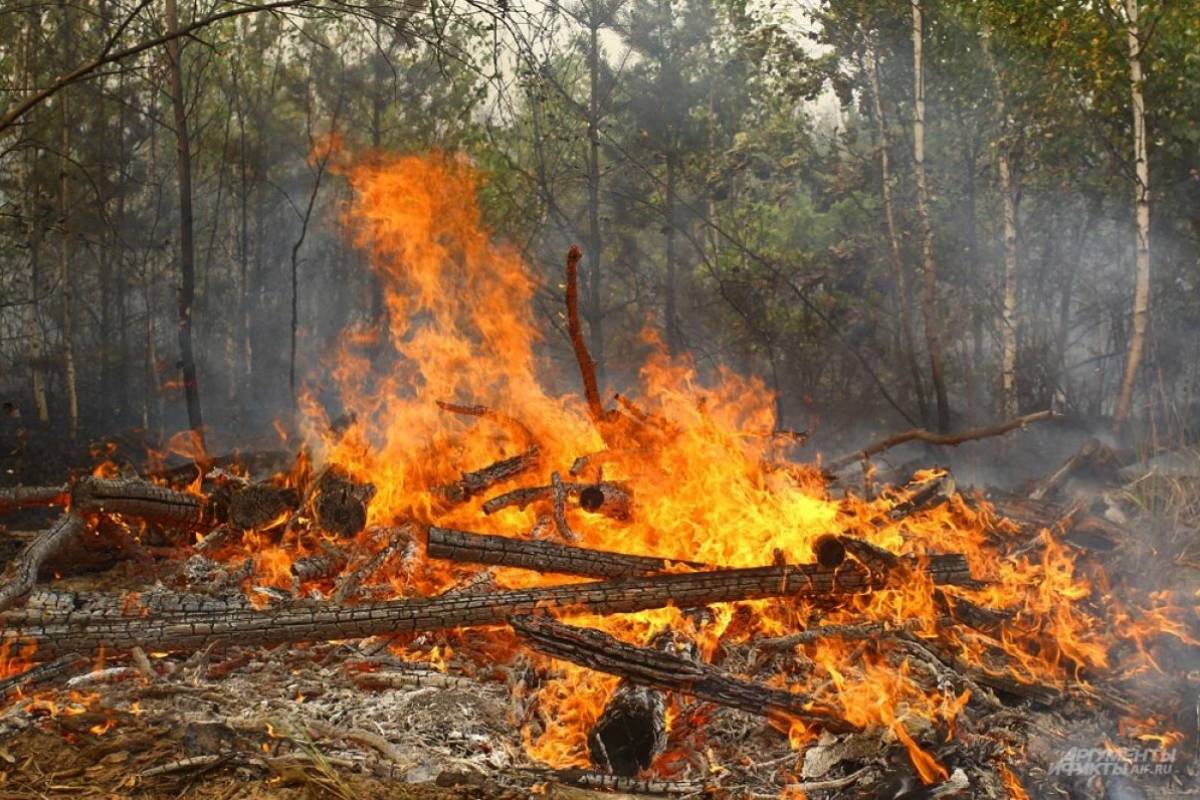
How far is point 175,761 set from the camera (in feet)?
13.1

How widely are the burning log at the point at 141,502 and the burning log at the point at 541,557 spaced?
9.80 ft

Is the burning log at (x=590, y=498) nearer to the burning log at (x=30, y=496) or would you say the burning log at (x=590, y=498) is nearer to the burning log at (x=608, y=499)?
the burning log at (x=608, y=499)

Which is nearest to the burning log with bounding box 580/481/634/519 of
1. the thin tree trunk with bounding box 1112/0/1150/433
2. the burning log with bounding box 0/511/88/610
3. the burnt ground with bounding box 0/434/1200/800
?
the burnt ground with bounding box 0/434/1200/800

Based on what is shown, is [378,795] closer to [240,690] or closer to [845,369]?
[240,690]

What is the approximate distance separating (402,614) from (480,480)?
2.39 metres

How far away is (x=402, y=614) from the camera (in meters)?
5.23

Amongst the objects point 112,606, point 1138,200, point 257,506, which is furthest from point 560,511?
point 1138,200

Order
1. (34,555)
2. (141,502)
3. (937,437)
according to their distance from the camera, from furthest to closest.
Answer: (937,437) → (141,502) → (34,555)

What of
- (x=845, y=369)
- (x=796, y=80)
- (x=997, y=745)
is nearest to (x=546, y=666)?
(x=997, y=745)

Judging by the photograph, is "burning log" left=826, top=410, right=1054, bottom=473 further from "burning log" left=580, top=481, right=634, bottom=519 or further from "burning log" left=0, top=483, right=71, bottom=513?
"burning log" left=0, top=483, right=71, bottom=513

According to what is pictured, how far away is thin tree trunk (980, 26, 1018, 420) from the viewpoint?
15.7m

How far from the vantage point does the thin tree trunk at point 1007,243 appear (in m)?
15.7

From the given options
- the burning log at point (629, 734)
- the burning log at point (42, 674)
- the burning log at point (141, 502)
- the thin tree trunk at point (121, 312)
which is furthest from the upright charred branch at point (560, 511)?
the thin tree trunk at point (121, 312)

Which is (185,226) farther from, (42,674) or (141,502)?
(42,674)
